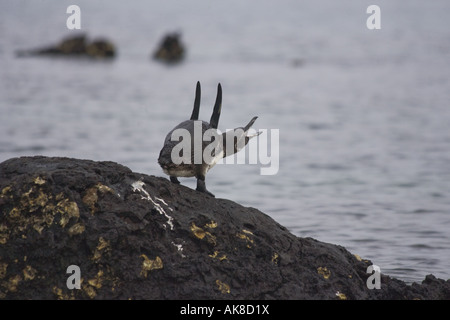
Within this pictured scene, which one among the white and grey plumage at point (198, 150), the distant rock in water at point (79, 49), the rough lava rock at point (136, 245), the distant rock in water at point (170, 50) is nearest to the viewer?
the rough lava rock at point (136, 245)

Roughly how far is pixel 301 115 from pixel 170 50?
12.6 m

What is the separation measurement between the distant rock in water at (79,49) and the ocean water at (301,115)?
2.04 feet

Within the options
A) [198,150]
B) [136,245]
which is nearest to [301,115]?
[198,150]

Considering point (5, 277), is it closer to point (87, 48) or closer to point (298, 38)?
point (87, 48)

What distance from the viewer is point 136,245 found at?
4.89m

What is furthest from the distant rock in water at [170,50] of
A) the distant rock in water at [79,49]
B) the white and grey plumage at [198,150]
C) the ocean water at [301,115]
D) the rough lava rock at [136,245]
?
the rough lava rock at [136,245]

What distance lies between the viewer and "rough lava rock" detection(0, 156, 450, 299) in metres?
4.80

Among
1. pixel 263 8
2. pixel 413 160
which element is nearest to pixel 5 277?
pixel 413 160

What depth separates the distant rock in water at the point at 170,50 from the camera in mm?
29391

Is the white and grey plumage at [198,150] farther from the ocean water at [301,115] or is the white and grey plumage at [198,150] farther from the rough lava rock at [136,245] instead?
the ocean water at [301,115]

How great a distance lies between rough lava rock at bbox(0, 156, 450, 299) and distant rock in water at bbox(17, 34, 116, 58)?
23.8 meters

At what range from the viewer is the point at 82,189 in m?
4.99

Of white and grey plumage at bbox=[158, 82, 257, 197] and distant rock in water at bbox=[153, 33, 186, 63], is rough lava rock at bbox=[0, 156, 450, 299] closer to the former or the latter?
white and grey plumage at bbox=[158, 82, 257, 197]
